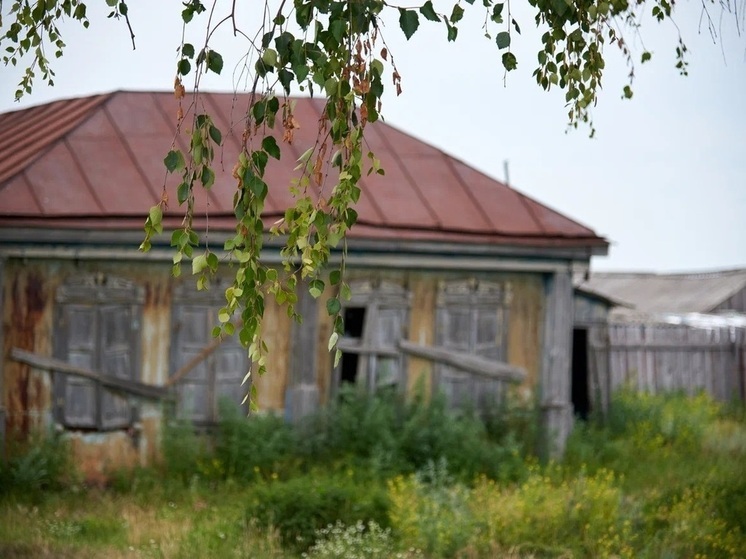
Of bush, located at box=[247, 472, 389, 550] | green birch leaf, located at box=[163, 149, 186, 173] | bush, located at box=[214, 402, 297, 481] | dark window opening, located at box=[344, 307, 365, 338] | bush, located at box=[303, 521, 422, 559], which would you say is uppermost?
green birch leaf, located at box=[163, 149, 186, 173]

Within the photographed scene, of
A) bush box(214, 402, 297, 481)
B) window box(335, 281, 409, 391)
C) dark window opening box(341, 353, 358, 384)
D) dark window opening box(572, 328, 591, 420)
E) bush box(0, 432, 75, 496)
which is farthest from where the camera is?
dark window opening box(572, 328, 591, 420)

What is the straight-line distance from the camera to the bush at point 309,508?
8000mm

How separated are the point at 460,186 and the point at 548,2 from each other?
730 centimetres

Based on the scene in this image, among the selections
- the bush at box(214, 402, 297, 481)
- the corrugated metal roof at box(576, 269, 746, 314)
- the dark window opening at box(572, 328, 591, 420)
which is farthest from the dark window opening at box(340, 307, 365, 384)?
the corrugated metal roof at box(576, 269, 746, 314)

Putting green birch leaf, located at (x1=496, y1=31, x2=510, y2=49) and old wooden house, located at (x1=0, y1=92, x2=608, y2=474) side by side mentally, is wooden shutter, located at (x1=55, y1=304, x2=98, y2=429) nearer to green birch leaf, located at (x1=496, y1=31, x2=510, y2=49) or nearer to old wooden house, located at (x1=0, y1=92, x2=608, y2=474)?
old wooden house, located at (x1=0, y1=92, x2=608, y2=474)

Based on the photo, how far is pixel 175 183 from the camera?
11125 mm

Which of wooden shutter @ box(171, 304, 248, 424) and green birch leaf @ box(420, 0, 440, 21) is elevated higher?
green birch leaf @ box(420, 0, 440, 21)

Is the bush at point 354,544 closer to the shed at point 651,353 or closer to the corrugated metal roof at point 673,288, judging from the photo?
the shed at point 651,353

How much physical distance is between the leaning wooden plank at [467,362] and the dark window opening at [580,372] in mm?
3085

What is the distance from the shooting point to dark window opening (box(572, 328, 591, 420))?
14.7 m

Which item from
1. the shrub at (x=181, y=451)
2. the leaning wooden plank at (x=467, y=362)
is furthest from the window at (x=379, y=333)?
the shrub at (x=181, y=451)

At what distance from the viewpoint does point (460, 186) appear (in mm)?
12430

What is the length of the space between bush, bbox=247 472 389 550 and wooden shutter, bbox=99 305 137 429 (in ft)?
9.41

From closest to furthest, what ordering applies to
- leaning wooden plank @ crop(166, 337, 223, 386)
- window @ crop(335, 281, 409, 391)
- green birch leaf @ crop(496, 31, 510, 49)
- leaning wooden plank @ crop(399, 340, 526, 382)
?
green birch leaf @ crop(496, 31, 510, 49), leaning wooden plank @ crop(166, 337, 223, 386), window @ crop(335, 281, 409, 391), leaning wooden plank @ crop(399, 340, 526, 382)
